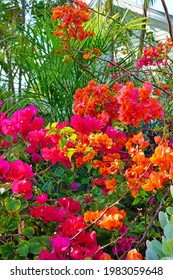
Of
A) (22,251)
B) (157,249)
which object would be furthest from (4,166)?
(157,249)

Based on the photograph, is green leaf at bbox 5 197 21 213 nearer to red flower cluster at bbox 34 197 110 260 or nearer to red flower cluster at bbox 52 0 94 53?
red flower cluster at bbox 34 197 110 260

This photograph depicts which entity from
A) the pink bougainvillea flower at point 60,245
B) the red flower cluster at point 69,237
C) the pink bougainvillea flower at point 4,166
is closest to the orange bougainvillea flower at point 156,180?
the red flower cluster at point 69,237

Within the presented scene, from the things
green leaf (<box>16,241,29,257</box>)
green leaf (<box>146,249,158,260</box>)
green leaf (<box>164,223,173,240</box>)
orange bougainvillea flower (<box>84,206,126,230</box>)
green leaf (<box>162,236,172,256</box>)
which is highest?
green leaf (<box>164,223,173,240</box>)

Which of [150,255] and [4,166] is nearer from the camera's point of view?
[150,255]

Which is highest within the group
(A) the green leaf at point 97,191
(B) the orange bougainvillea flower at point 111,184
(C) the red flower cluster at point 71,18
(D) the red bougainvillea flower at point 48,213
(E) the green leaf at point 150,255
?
(C) the red flower cluster at point 71,18

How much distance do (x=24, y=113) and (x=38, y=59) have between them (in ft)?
5.54

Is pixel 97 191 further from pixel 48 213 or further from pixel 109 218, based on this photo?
pixel 109 218

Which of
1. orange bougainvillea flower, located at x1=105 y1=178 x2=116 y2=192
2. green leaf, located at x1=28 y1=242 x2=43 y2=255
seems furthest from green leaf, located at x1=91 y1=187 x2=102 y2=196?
green leaf, located at x1=28 y1=242 x2=43 y2=255

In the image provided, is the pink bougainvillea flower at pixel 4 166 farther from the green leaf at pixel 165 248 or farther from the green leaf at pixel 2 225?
the green leaf at pixel 165 248

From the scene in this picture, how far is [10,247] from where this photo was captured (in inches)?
57.9

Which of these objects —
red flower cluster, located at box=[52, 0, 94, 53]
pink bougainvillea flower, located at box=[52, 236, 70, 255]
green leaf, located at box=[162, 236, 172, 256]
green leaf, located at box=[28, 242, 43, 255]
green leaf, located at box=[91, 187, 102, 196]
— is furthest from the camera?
red flower cluster, located at box=[52, 0, 94, 53]
